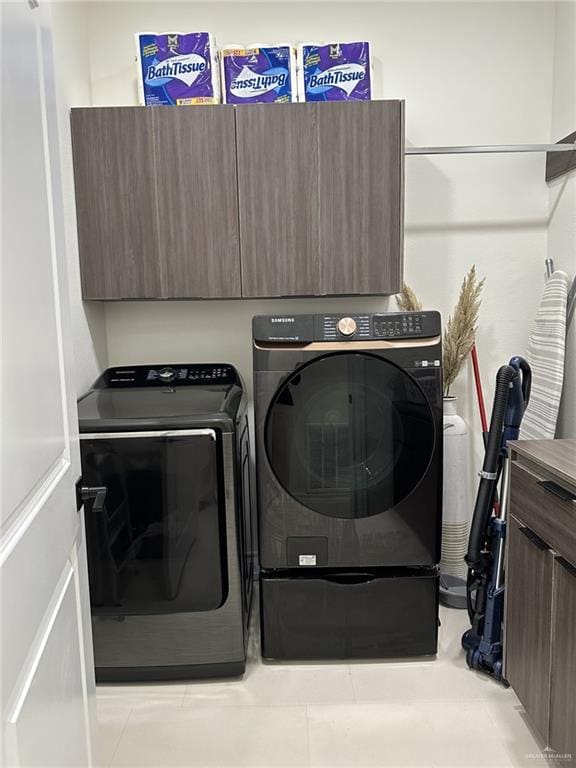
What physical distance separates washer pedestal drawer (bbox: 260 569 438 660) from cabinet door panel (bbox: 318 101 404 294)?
109cm

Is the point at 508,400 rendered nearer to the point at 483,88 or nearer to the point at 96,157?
the point at 483,88

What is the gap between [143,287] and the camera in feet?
7.65

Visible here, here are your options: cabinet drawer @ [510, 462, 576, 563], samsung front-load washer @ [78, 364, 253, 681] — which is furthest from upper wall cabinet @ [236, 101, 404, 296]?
cabinet drawer @ [510, 462, 576, 563]

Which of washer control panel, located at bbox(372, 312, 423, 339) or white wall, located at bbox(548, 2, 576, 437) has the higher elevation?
white wall, located at bbox(548, 2, 576, 437)

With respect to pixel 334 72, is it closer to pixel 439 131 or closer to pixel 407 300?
pixel 439 131

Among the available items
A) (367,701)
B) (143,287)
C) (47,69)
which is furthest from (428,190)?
(367,701)

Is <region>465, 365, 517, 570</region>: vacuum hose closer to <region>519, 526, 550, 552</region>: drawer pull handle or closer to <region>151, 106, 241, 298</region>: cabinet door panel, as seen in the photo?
<region>519, 526, 550, 552</region>: drawer pull handle

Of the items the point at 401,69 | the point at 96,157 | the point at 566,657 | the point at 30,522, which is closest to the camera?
the point at 30,522

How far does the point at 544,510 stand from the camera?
1558mm

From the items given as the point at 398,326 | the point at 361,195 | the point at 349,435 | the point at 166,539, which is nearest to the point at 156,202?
the point at 361,195

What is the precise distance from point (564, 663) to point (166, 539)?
48.0 inches

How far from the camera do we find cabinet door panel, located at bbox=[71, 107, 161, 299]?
88.1 inches

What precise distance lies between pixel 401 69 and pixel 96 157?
1351 mm

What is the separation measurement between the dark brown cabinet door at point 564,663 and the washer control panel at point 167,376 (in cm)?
146
